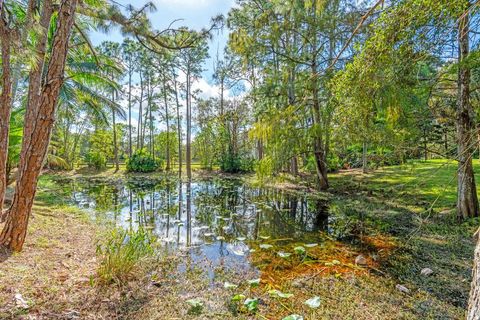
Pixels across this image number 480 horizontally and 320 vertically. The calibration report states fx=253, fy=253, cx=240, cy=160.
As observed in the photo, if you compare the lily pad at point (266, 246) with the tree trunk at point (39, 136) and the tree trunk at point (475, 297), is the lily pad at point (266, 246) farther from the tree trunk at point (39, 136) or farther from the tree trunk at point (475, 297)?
the tree trunk at point (39, 136)

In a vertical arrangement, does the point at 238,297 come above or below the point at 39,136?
below

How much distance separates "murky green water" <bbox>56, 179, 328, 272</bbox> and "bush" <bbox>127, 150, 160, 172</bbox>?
8.50 meters

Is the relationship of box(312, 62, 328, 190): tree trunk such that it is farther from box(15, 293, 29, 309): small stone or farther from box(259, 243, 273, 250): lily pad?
box(15, 293, 29, 309): small stone

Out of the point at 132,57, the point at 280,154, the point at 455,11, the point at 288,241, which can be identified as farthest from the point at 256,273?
the point at 132,57

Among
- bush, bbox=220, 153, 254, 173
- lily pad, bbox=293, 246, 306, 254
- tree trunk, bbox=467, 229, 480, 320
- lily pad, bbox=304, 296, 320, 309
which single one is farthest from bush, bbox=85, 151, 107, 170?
tree trunk, bbox=467, 229, 480, 320

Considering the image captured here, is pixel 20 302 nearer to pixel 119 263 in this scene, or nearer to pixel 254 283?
pixel 119 263

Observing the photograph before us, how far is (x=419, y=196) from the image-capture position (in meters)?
6.41

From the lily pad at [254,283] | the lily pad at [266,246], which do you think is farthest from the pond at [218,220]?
the lily pad at [254,283]

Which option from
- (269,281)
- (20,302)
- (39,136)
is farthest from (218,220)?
(20,302)

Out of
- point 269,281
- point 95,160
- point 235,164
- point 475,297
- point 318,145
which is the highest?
point 318,145

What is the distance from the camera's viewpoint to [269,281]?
2678 mm

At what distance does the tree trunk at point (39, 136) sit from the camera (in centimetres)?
261

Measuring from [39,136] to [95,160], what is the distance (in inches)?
635

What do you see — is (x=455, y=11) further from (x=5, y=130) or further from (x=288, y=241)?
(x=5, y=130)
